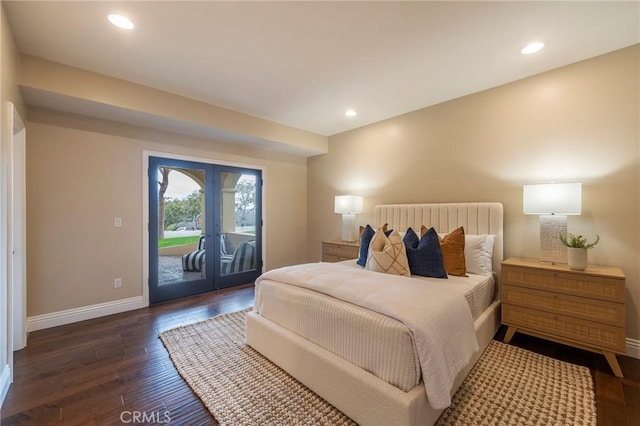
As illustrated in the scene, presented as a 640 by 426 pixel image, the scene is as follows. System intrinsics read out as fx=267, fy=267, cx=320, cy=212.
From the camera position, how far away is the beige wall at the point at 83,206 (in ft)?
9.57

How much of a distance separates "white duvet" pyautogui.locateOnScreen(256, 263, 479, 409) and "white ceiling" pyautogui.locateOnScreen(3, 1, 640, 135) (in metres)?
2.02

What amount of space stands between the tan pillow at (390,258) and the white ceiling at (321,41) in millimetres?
1782

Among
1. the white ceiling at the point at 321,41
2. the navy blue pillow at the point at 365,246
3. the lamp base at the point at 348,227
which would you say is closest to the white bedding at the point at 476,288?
the navy blue pillow at the point at 365,246

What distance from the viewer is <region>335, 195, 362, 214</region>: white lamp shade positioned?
434cm

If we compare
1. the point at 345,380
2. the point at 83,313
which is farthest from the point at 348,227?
the point at 83,313

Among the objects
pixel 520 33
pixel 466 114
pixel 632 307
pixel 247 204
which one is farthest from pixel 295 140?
pixel 632 307

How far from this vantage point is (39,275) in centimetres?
292

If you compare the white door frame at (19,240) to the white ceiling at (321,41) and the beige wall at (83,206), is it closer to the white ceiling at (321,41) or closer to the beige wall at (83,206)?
the beige wall at (83,206)

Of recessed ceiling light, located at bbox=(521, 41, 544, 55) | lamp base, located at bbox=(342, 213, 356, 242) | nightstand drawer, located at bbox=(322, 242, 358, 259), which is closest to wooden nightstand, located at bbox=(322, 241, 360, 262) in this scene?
nightstand drawer, located at bbox=(322, 242, 358, 259)

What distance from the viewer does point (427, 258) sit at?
262 centimetres

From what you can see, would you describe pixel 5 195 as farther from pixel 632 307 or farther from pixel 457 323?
pixel 632 307

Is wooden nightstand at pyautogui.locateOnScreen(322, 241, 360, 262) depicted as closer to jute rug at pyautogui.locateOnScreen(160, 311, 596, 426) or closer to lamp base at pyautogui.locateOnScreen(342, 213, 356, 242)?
lamp base at pyautogui.locateOnScreen(342, 213, 356, 242)

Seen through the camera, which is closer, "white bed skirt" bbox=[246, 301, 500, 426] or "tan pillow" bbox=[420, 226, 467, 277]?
"white bed skirt" bbox=[246, 301, 500, 426]

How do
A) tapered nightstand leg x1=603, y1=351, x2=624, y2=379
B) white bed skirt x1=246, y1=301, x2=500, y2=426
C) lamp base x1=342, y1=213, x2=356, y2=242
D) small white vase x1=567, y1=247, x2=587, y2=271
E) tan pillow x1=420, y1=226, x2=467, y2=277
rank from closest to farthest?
1. white bed skirt x1=246, y1=301, x2=500, y2=426
2. tapered nightstand leg x1=603, y1=351, x2=624, y2=379
3. small white vase x1=567, y1=247, x2=587, y2=271
4. tan pillow x1=420, y1=226, x2=467, y2=277
5. lamp base x1=342, y1=213, x2=356, y2=242
